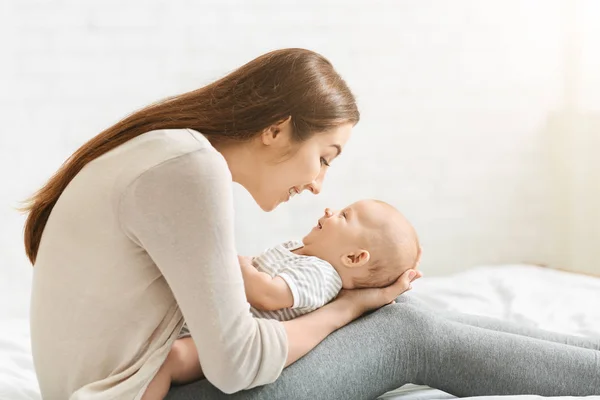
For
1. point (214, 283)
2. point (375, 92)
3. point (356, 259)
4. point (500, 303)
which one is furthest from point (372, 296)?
point (375, 92)

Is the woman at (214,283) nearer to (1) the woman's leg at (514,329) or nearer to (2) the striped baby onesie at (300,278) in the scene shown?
(2) the striped baby onesie at (300,278)

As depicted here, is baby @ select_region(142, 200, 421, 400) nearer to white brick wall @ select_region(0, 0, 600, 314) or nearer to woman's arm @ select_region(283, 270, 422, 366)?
woman's arm @ select_region(283, 270, 422, 366)

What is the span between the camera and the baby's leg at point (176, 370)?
131cm

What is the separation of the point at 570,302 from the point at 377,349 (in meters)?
1.07

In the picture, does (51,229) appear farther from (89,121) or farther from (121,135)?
(89,121)

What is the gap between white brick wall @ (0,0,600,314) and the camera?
246cm

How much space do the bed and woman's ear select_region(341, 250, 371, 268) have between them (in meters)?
0.28

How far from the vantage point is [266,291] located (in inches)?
56.7

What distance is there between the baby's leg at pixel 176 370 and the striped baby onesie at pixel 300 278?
6.4 inches

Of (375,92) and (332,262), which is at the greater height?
(375,92)

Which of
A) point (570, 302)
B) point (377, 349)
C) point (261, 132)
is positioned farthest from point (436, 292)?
point (261, 132)

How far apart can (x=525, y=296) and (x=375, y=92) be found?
1.01m

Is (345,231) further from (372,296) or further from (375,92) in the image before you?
(375,92)

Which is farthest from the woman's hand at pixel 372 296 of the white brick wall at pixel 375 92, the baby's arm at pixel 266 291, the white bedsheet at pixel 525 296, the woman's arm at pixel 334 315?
the white brick wall at pixel 375 92
